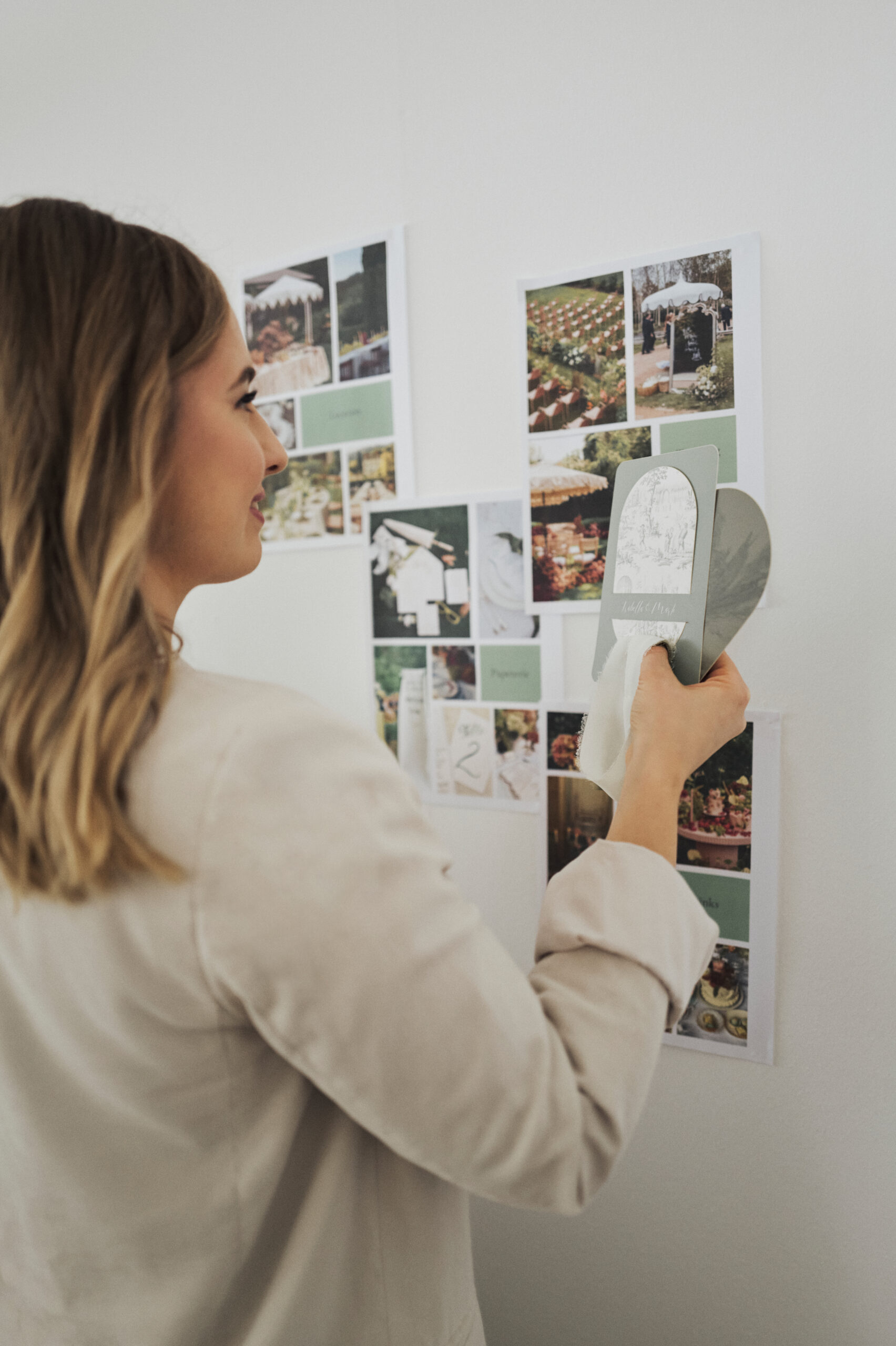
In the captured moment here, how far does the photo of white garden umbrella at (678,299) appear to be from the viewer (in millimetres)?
812

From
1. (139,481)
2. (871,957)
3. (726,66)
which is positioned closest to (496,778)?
(871,957)

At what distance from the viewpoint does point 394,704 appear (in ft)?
3.43

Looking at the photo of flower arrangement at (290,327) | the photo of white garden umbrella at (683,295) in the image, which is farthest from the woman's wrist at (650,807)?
the photo of flower arrangement at (290,327)

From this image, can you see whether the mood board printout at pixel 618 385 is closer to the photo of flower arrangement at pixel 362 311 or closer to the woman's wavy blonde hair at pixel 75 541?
the photo of flower arrangement at pixel 362 311

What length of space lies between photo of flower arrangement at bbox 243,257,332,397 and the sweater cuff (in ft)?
2.45

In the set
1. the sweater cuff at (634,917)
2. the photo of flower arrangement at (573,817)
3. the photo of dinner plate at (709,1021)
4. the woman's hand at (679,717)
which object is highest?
the woman's hand at (679,717)

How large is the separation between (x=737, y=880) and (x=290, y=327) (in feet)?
2.75

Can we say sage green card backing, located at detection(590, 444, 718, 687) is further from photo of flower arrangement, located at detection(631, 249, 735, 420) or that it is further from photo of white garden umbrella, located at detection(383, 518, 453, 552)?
photo of white garden umbrella, located at detection(383, 518, 453, 552)

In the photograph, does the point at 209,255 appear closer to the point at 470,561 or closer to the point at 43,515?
the point at 470,561

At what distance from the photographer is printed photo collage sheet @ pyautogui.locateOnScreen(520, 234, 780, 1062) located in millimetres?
813

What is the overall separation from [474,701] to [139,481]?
1.99ft

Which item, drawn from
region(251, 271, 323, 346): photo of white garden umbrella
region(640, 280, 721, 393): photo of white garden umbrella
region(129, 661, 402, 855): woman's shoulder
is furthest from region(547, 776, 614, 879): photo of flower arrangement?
region(251, 271, 323, 346): photo of white garden umbrella

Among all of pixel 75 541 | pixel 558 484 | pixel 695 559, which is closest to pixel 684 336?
pixel 558 484

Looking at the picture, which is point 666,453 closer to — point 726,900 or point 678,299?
point 678,299
